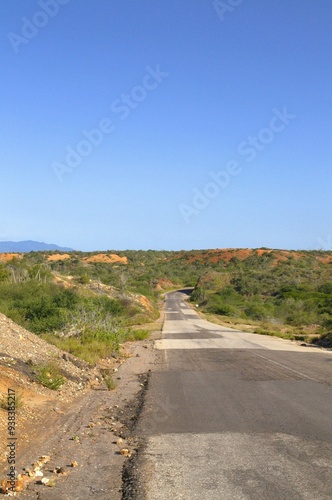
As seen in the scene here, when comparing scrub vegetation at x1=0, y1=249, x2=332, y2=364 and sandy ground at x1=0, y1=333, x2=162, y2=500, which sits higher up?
scrub vegetation at x1=0, y1=249, x2=332, y2=364

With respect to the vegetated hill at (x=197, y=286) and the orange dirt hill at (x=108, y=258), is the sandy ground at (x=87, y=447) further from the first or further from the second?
the orange dirt hill at (x=108, y=258)

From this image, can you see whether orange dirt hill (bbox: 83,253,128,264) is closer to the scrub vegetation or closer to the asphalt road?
the scrub vegetation

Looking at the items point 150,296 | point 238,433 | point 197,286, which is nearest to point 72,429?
point 238,433

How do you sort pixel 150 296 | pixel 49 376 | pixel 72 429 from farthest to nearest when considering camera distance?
pixel 150 296 → pixel 49 376 → pixel 72 429

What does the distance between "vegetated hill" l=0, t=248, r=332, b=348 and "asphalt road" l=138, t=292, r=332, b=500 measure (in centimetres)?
863

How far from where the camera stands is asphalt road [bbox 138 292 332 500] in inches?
226

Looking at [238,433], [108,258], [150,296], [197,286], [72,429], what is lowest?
[72,429]

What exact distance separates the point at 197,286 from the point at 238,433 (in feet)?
273

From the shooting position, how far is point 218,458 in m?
6.73

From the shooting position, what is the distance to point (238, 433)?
805cm

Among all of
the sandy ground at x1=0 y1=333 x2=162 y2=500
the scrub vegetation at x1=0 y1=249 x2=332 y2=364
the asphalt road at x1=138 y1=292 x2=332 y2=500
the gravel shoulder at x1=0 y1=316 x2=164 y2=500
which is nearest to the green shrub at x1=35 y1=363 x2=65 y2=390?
the gravel shoulder at x1=0 y1=316 x2=164 y2=500

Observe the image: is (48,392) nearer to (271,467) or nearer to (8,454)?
(8,454)

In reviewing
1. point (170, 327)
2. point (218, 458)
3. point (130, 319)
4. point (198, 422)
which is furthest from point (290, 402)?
point (130, 319)

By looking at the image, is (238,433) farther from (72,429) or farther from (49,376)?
(49,376)
